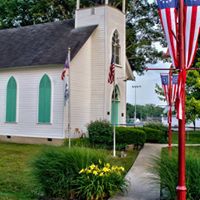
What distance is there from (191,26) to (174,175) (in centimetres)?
303

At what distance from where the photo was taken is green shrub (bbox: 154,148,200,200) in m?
7.05

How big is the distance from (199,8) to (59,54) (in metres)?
15.3

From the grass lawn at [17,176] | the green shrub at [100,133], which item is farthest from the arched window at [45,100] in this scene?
the grass lawn at [17,176]

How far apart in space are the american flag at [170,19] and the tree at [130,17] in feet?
88.6

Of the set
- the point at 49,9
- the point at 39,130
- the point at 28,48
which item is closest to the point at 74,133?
the point at 39,130

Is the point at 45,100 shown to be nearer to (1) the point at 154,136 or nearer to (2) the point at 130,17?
(1) the point at 154,136

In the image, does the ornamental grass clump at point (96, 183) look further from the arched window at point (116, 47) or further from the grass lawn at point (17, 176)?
the arched window at point (116, 47)

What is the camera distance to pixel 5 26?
35.6 metres

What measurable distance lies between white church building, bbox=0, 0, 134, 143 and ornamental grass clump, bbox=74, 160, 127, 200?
448 inches

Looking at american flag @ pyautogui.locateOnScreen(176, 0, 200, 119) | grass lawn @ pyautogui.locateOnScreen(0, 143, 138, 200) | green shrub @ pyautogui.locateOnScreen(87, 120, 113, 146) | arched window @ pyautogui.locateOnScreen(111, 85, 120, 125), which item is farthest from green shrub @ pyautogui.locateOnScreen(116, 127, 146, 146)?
american flag @ pyautogui.locateOnScreen(176, 0, 200, 119)

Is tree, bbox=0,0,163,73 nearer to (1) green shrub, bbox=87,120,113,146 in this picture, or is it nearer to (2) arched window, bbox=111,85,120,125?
(2) arched window, bbox=111,85,120,125

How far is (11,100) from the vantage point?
22031 mm

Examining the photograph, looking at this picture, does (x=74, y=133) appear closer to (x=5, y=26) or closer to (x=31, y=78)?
(x=31, y=78)

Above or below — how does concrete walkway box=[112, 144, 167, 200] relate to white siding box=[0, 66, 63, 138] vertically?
below
